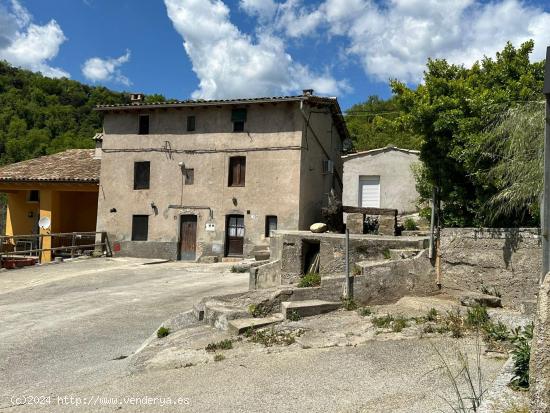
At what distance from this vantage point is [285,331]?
6848 millimetres

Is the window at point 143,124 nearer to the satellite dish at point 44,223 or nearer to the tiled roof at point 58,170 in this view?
the tiled roof at point 58,170

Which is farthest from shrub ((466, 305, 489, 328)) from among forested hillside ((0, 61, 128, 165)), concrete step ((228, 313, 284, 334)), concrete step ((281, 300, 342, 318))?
forested hillside ((0, 61, 128, 165))

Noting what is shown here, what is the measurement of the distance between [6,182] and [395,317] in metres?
21.4

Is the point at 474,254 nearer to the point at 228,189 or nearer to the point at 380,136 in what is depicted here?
the point at 228,189

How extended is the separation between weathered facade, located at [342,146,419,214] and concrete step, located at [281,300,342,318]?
12971mm

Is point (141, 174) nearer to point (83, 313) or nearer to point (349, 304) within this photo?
point (83, 313)

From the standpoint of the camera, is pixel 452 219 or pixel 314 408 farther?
pixel 452 219

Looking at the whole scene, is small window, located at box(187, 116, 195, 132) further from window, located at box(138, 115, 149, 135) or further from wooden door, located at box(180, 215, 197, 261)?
wooden door, located at box(180, 215, 197, 261)

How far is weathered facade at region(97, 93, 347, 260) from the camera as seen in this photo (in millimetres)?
18688

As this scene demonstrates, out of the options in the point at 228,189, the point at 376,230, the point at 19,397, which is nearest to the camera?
the point at 19,397

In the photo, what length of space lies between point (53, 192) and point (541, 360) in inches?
925

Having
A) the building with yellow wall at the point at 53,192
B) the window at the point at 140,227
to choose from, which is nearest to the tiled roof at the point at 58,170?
the building with yellow wall at the point at 53,192

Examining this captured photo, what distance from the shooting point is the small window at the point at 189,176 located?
65.7 feet

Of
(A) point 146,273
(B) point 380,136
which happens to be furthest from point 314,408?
(B) point 380,136
